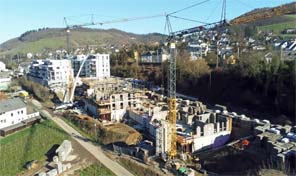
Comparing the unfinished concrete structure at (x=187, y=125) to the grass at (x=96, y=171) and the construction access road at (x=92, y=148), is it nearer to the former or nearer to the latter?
the construction access road at (x=92, y=148)

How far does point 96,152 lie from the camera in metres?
17.0

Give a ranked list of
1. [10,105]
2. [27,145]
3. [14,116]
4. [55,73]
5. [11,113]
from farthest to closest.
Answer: [55,73]
[10,105]
[14,116]
[11,113]
[27,145]

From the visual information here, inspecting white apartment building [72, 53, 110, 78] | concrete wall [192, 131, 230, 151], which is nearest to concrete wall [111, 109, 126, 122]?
concrete wall [192, 131, 230, 151]

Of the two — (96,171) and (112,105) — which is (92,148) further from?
(112,105)

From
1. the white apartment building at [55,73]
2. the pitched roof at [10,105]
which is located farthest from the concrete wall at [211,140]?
the white apartment building at [55,73]

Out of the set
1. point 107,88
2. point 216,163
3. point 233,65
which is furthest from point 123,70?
point 216,163

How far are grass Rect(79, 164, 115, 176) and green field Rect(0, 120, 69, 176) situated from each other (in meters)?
3.48

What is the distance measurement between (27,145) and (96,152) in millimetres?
5193

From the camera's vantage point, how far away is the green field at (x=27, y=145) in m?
17.3

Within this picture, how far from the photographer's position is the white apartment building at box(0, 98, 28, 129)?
2277 cm

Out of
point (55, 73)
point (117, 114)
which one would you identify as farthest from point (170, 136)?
point (55, 73)

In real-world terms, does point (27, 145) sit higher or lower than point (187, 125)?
lower

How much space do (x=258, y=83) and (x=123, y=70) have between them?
20.3m

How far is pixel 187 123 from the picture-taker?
832 inches
